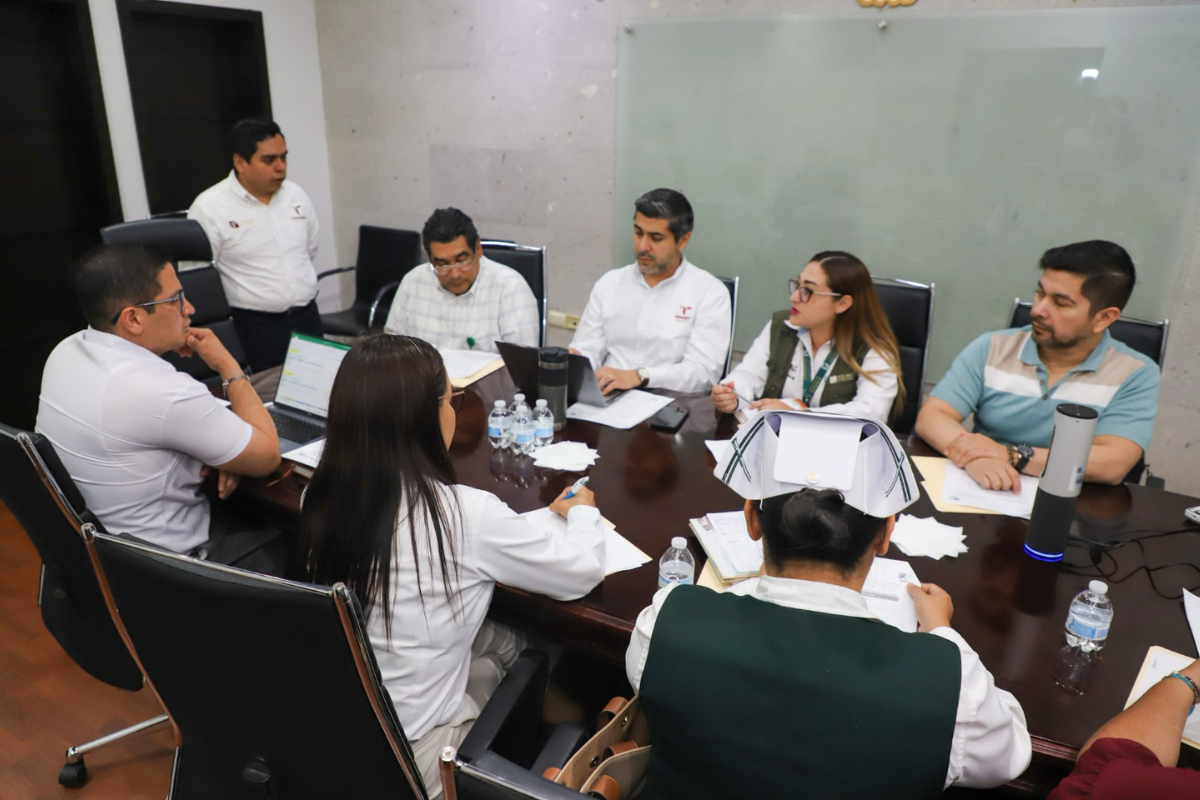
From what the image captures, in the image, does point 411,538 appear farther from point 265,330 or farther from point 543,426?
point 265,330

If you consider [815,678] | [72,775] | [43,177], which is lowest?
[72,775]

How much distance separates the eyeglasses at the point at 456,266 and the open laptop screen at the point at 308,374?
2.54ft

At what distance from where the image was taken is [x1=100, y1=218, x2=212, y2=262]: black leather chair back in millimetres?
3188

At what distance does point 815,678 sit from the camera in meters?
1.01

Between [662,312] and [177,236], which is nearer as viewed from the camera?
[662,312]

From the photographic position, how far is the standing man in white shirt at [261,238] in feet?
12.2

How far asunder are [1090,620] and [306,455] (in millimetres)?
1853

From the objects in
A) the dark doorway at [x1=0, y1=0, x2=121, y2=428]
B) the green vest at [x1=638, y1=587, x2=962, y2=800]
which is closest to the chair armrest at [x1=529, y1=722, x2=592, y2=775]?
the green vest at [x1=638, y1=587, x2=962, y2=800]

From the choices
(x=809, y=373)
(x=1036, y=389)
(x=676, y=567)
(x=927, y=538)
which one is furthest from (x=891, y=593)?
(x=809, y=373)

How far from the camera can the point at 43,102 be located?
12.4ft

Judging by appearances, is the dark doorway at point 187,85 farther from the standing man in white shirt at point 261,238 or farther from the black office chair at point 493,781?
the black office chair at point 493,781

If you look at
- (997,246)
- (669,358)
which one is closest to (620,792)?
(669,358)

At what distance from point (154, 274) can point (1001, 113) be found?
127 inches

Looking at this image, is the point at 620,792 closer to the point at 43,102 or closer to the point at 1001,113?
the point at 1001,113
